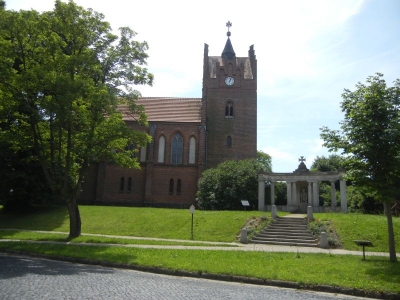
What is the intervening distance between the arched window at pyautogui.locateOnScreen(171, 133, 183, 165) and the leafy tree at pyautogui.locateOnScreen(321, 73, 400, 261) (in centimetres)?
3012

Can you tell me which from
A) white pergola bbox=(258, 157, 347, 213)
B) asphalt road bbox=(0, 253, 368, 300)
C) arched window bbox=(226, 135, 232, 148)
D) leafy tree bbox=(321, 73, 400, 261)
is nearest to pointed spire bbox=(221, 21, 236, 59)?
arched window bbox=(226, 135, 232, 148)

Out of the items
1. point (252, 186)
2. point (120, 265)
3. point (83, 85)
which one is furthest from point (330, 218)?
point (83, 85)

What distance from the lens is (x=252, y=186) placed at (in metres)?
34.5

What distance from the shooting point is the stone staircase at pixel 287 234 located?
19609 mm

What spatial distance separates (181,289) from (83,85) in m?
11.7

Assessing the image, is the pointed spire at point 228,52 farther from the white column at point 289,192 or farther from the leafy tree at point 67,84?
the leafy tree at point 67,84

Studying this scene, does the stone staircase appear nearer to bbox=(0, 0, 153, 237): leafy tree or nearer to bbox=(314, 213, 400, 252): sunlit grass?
bbox=(314, 213, 400, 252): sunlit grass

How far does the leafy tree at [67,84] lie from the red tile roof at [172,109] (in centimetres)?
2400

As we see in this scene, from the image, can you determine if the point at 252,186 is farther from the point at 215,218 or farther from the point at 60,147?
the point at 60,147

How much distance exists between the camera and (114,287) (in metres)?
8.39

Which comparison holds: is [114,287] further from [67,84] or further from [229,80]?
[229,80]

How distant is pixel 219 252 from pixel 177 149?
97.6 feet

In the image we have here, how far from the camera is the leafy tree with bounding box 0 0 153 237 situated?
16.5 metres

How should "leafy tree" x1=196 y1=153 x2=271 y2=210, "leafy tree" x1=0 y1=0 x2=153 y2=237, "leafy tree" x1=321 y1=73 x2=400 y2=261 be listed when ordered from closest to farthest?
"leafy tree" x1=321 y1=73 x2=400 y2=261
"leafy tree" x1=0 y1=0 x2=153 y2=237
"leafy tree" x1=196 y1=153 x2=271 y2=210
